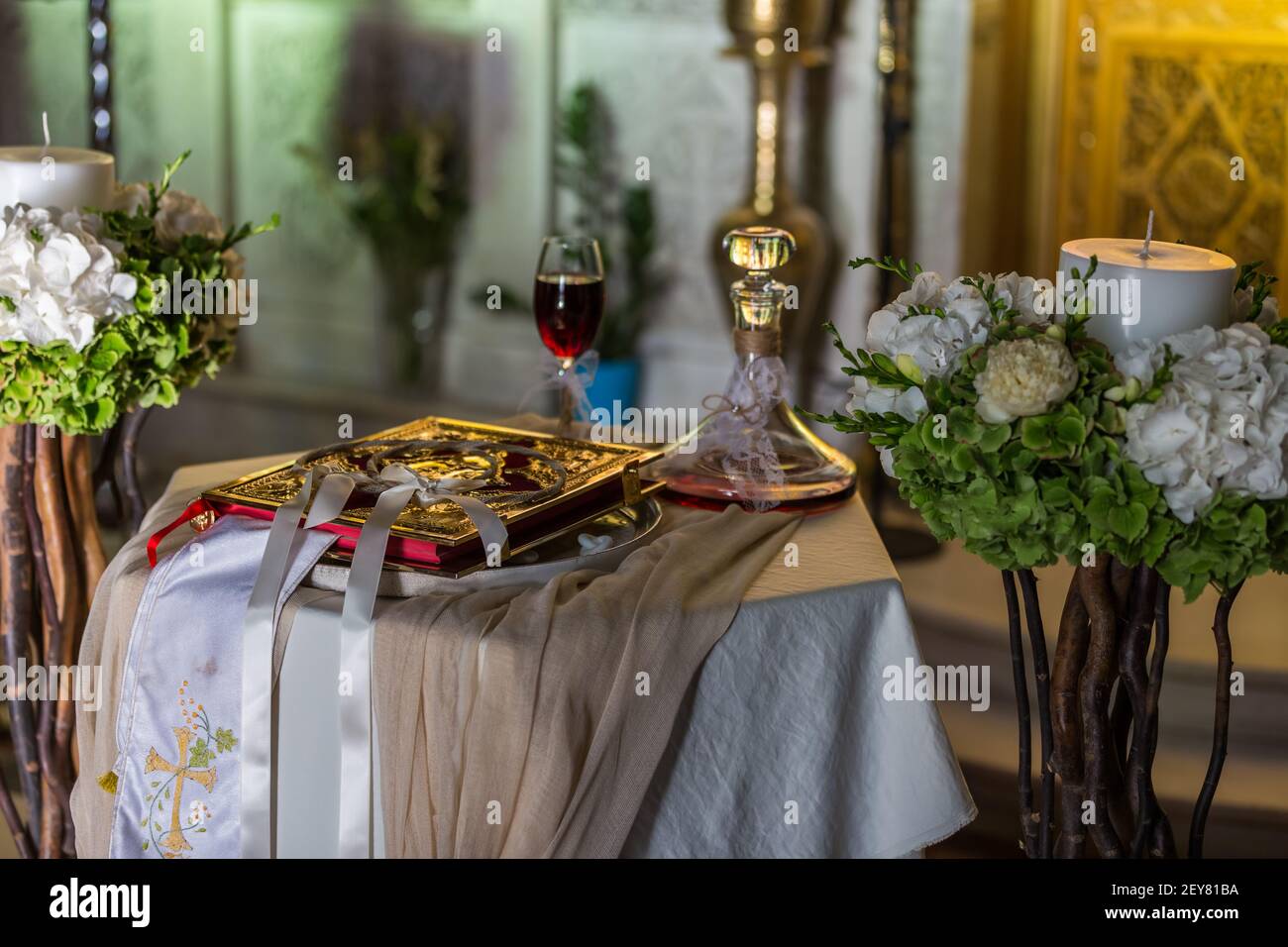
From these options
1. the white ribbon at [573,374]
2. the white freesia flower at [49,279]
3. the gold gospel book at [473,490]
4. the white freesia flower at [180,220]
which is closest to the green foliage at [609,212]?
the white ribbon at [573,374]

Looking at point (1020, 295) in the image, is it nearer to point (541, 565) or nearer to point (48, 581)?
point (541, 565)

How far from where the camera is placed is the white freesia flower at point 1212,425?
1.63 metres

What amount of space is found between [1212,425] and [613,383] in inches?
160

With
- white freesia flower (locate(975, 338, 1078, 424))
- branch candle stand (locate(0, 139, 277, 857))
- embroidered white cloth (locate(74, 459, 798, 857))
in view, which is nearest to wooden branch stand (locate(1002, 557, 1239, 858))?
white freesia flower (locate(975, 338, 1078, 424))

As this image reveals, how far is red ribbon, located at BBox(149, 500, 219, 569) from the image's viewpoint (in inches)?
78.5

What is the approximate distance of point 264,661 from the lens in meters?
1.87

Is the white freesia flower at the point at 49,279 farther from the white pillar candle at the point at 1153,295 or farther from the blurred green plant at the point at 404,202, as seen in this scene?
the blurred green plant at the point at 404,202

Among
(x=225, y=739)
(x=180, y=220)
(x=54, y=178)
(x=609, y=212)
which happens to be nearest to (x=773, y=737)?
(x=225, y=739)

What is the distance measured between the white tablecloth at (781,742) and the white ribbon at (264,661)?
2 cm

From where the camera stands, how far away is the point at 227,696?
6.29ft
